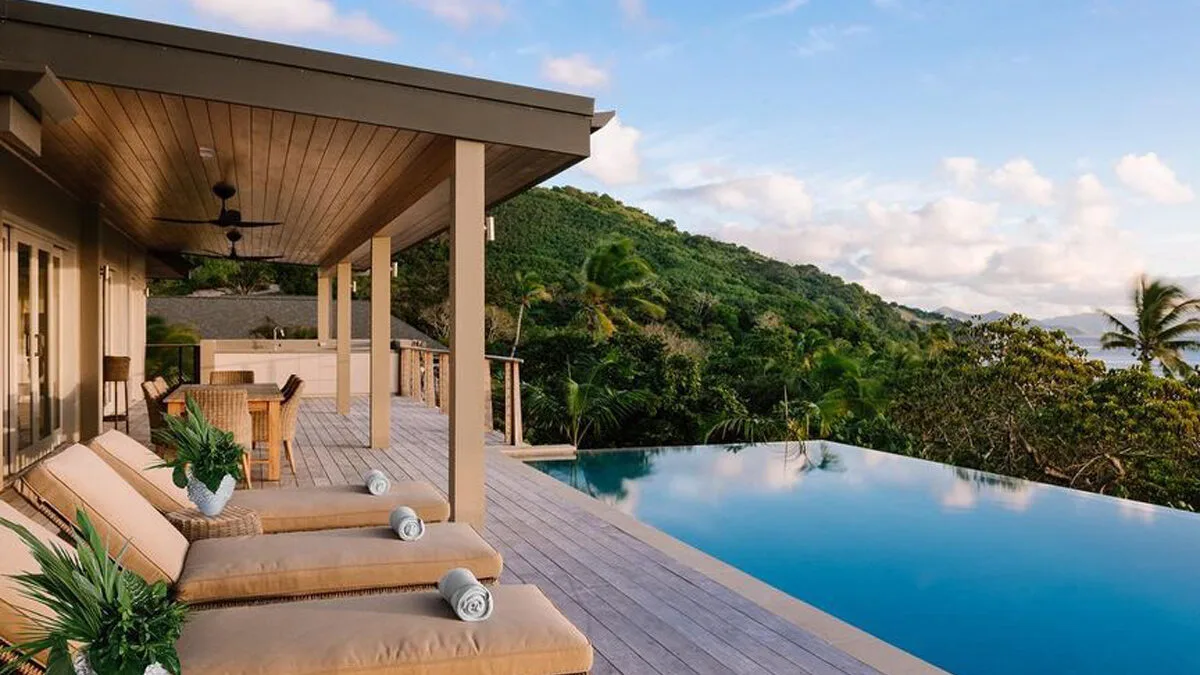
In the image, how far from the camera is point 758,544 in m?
8.62

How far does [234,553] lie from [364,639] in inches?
47.5

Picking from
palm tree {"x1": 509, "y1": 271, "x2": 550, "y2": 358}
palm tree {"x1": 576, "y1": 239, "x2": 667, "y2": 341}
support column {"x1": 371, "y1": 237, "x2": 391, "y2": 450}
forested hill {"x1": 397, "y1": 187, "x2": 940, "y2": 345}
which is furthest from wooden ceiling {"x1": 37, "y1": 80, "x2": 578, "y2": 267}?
forested hill {"x1": 397, "y1": 187, "x2": 940, "y2": 345}

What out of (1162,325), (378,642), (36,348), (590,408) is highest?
(1162,325)

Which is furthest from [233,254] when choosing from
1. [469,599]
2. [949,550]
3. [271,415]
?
[469,599]

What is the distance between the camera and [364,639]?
8.78 feet

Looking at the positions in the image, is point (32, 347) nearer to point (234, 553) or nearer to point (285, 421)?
point (285, 421)

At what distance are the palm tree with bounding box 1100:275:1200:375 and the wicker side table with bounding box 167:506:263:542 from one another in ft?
84.1

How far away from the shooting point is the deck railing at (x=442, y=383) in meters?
10.9

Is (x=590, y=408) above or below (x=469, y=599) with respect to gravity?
below

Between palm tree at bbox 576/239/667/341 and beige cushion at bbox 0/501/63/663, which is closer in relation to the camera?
beige cushion at bbox 0/501/63/663

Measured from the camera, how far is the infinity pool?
19.8 feet

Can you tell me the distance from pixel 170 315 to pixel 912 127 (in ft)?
61.1

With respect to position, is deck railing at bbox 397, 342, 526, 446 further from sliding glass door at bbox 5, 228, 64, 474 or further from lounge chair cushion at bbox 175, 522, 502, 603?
lounge chair cushion at bbox 175, 522, 502, 603

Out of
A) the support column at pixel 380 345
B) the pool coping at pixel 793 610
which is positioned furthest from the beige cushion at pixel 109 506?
the support column at pixel 380 345
